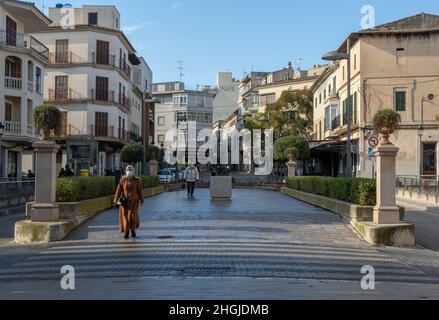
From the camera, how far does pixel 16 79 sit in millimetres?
38094

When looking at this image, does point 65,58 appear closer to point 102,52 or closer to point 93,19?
point 102,52

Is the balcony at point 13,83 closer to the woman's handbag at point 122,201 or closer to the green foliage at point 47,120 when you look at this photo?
the green foliage at point 47,120

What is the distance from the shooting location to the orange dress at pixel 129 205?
13406 millimetres

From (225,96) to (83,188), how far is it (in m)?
108

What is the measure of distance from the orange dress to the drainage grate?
3848 mm

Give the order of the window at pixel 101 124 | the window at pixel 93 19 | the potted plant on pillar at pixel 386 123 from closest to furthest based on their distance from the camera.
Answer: the potted plant on pillar at pixel 386 123 → the window at pixel 101 124 → the window at pixel 93 19

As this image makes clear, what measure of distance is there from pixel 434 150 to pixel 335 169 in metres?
17.0

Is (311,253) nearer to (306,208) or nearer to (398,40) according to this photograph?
(306,208)

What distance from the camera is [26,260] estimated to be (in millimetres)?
11297

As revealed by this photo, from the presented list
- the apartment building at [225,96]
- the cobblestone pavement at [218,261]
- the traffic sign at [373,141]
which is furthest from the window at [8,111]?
the apartment building at [225,96]

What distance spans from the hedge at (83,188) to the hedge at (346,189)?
25.1 feet

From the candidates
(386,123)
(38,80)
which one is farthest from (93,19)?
(386,123)
